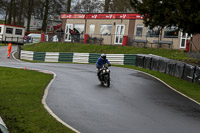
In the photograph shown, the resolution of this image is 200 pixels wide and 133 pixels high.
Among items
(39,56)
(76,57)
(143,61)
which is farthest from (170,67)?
(39,56)

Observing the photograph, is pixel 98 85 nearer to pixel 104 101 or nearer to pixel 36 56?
pixel 104 101

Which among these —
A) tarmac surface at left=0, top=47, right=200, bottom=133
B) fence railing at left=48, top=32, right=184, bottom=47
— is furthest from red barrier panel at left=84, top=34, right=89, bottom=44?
tarmac surface at left=0, top=47, right=200, bottom=133

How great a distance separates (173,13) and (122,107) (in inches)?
345

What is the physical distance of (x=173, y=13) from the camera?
758 inches

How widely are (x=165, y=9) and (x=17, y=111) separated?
1257cm

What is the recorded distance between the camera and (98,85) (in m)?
17.4

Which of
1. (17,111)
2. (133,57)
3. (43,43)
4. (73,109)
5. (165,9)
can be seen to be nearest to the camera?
(17,111)

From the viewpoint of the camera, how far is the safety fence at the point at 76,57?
31108 millimetres

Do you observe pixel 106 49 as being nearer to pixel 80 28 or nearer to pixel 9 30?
pixel 80 28

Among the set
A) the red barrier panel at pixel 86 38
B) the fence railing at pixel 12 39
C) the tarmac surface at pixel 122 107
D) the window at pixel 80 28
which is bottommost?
the tarmac surface at pixel 122 107

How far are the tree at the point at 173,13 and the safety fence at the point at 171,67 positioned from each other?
2505 millimetres

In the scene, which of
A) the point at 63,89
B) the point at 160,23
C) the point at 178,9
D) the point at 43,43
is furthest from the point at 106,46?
the point at 63,89

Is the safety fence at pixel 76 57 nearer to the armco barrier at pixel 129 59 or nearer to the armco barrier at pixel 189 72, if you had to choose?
the armco barrier at pixel 129 59

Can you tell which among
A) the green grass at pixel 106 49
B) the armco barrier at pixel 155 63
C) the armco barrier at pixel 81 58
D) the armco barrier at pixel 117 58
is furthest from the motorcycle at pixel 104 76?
the armco barrier at pixel 81 58
